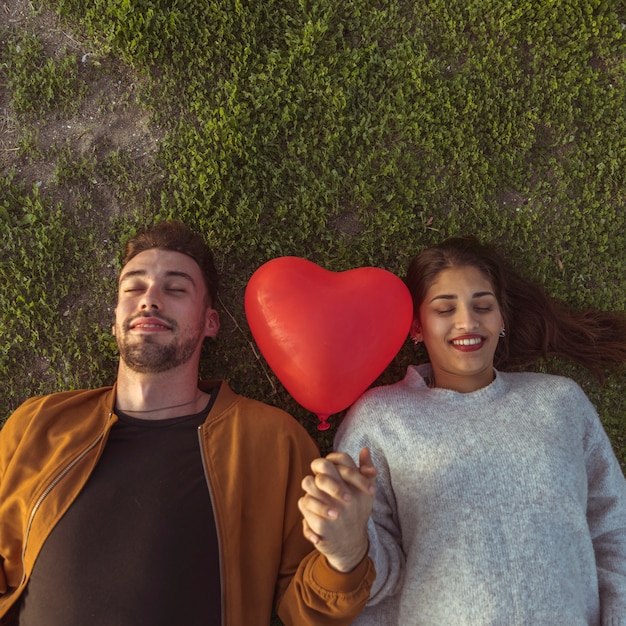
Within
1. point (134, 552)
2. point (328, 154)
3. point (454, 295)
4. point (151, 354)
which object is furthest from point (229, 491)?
point (328, 154)

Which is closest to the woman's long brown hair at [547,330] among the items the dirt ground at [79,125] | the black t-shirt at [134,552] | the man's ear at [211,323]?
the man's ear at [211,323]

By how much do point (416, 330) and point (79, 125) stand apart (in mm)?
2835

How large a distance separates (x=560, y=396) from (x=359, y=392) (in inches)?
48.2

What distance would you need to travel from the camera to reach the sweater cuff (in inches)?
97.5

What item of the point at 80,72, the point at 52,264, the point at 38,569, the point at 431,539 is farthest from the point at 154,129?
the point at 431,539

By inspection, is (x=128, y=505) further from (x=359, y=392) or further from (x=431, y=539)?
(x=431, y=539)

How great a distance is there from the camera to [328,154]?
3740mm

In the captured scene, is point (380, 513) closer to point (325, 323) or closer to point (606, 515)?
point (325, 323)

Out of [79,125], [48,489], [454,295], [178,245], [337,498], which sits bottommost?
[48,489]

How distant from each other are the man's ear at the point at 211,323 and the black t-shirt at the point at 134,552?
804 millimetres

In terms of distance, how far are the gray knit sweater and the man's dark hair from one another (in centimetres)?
130

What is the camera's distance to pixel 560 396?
3.16 meters

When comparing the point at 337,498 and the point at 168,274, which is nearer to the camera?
the point at 337,498

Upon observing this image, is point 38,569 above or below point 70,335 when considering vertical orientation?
below
